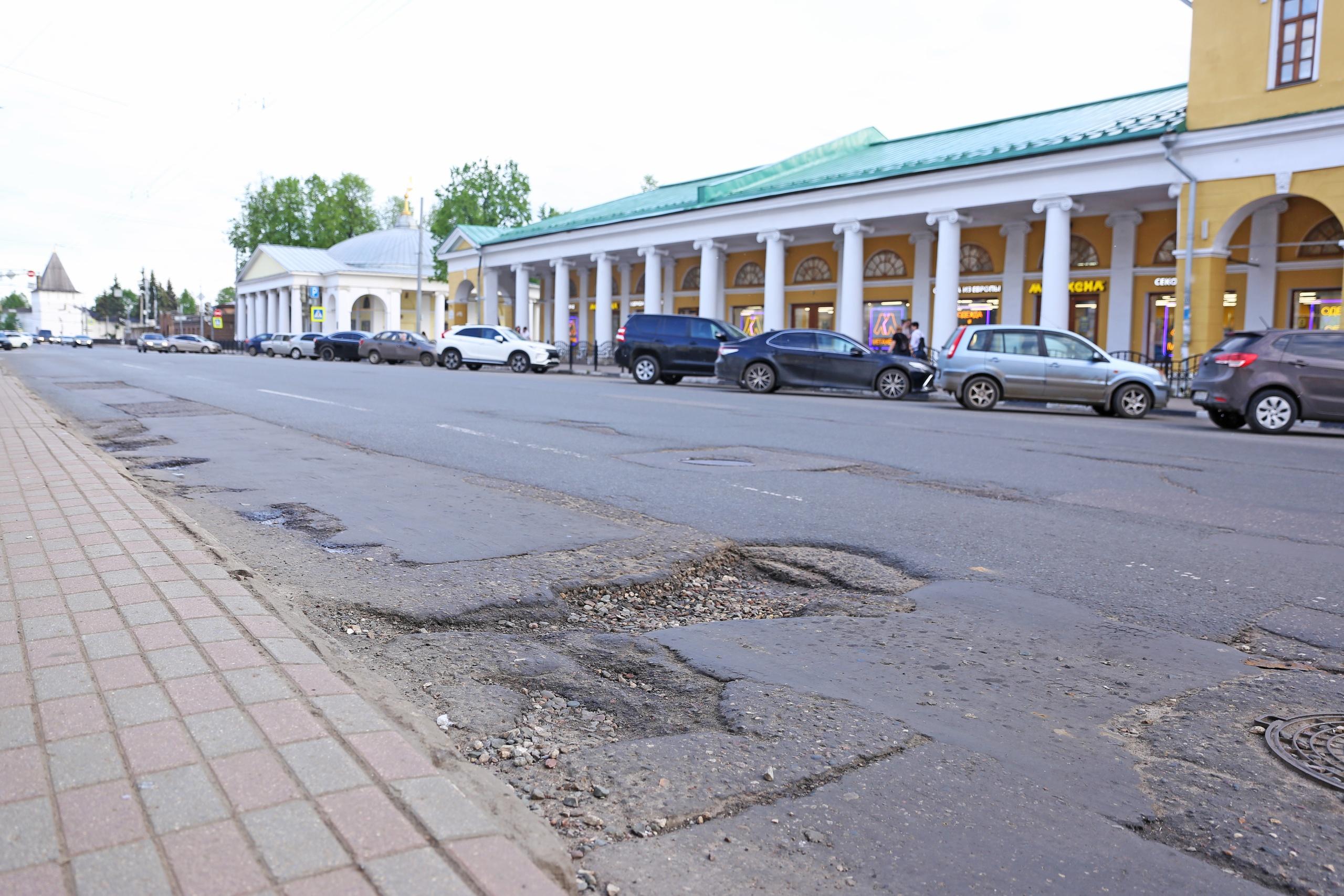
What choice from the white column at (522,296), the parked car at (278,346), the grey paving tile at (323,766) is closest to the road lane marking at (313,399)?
the grey paving tile at (323,766)

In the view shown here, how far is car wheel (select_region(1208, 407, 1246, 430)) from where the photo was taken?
15953 mm

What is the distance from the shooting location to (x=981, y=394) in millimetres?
19531

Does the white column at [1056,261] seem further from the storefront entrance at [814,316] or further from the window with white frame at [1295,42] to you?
the storefront entrance at [814,316]

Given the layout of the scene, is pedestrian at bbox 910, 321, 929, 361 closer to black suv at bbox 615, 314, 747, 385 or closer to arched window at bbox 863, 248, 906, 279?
black suv at bbox 615, 314, 747, 385

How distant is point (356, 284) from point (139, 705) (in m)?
82.4

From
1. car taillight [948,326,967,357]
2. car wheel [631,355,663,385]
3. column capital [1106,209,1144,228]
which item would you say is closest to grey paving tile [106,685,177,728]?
Result: car taillight [948,326,967,357]

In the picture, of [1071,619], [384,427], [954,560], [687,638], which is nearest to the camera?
[687,638]

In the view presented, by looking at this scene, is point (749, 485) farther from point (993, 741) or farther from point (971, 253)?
point (971, 253)

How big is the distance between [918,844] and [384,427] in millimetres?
10860

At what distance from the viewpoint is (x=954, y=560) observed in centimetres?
573

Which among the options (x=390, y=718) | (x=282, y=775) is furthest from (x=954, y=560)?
(x=282, y=775)

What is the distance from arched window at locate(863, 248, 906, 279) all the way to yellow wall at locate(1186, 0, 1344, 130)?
1180 cm

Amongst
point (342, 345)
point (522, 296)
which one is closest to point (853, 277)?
point (522, 296)

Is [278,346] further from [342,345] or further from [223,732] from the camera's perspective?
[223,732]
